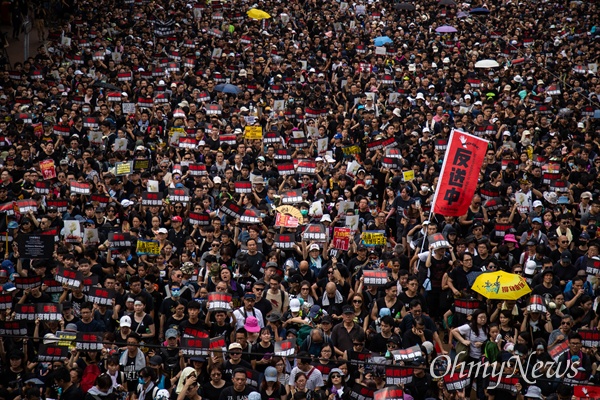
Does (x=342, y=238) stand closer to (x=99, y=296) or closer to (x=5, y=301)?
(x=99, y=296)

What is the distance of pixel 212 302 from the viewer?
11.0 m

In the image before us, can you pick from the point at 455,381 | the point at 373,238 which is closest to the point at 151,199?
the point at 373,238

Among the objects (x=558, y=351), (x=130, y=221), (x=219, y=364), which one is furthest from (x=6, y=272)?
(x=558, y=351)

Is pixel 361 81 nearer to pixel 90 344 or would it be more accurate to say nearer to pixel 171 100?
pixel 171 100

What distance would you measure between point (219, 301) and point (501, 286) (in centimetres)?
371

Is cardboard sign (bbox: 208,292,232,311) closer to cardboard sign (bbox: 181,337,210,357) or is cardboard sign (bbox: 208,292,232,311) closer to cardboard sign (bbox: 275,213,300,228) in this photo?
cardboard sign (bbox: 181,337,210,357)

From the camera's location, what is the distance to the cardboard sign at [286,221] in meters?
13.7

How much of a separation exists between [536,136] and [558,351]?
8.72 m

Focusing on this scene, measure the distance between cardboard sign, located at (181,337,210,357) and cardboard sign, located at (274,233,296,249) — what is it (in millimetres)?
3077

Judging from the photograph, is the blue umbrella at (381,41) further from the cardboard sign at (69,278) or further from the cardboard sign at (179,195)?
the cardboard sign at (69,278)

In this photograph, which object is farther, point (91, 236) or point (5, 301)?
point (91, 236)

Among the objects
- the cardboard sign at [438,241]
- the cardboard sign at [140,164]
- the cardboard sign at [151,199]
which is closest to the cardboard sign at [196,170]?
the cardboard sign at [140,164]

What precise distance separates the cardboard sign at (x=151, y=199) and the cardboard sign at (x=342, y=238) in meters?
3.23

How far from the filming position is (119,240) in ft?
43.4
